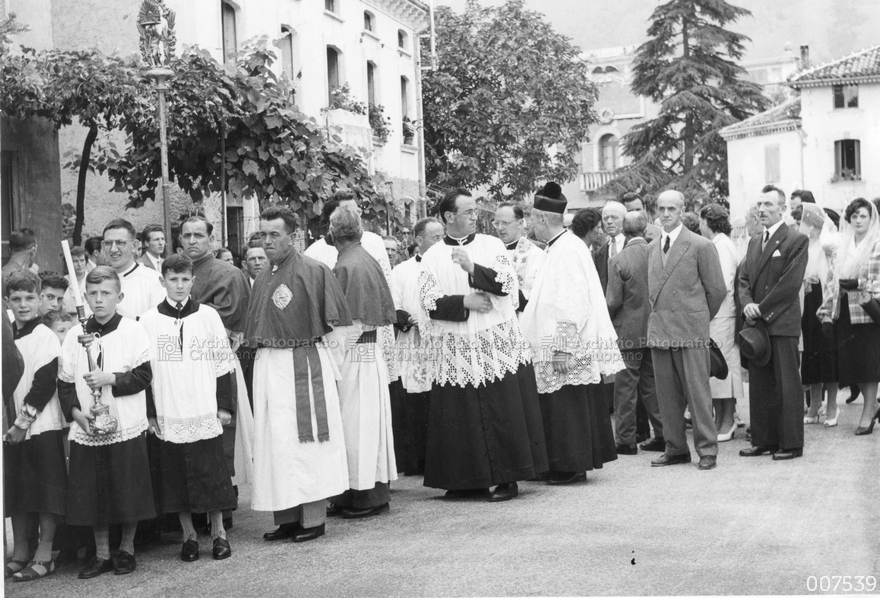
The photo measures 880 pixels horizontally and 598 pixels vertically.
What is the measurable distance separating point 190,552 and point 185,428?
0.69m

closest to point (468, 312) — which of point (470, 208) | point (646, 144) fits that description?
point (470, 208)

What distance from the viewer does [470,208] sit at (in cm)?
767

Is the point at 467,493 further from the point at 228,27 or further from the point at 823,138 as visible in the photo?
the point at 228,27

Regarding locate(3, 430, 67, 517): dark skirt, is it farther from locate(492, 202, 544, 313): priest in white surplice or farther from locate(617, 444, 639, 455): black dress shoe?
locate(617, 444, 639, 455): black dress shoe

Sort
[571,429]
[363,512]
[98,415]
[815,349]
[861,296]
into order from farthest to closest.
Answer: [815,349] → [861,296] → [571,429] → [363,512] → [98,415]

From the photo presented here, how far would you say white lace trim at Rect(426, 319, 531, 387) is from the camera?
25.0 ft

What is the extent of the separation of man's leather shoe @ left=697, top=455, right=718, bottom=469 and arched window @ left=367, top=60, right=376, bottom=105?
1732 cm

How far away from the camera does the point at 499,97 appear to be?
3003 cm

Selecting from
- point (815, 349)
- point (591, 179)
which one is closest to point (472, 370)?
point (815, 349)

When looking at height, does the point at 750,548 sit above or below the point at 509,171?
below

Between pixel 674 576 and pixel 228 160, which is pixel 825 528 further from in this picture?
pixel 228 160

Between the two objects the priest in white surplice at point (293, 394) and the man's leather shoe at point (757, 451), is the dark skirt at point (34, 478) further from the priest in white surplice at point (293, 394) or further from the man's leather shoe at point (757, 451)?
the man's leather shoe at point (757, 451)

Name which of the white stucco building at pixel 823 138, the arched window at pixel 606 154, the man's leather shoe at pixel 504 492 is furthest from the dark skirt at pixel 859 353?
the arched window at pixel 606 154

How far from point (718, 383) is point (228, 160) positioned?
5.86 metres
